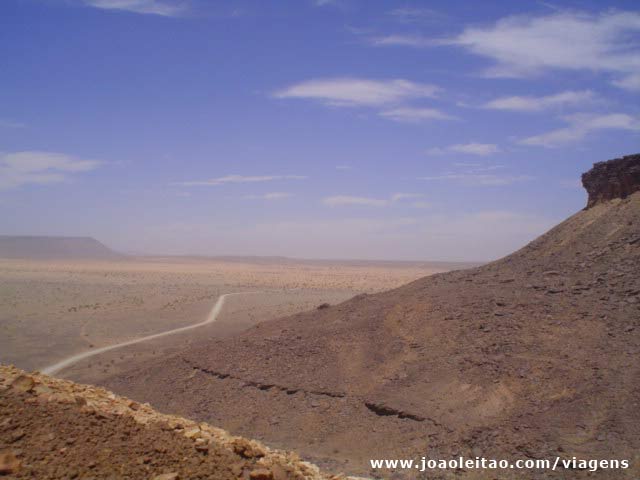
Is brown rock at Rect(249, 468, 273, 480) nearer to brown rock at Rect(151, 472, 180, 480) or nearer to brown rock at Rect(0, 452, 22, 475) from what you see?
brown rock at Rect(151, 472, 180, 480)

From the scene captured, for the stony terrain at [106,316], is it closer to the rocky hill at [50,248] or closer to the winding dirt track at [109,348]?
the winding dirt track at [109,348]

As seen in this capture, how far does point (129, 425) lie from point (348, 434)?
21.3ft

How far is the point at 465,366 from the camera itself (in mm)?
12680

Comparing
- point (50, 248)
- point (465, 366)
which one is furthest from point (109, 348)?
point (50, 248)

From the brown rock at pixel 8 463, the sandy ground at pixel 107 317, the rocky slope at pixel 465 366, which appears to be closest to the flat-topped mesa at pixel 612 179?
the rocky slope at pixel 465 366

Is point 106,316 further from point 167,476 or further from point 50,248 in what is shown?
point 50,248

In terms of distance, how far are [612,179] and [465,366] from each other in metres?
10.2

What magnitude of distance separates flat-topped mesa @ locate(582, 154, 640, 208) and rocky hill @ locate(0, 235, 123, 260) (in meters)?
153

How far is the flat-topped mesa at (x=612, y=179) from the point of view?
18297 mm

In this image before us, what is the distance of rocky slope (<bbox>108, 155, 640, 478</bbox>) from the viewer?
1038 cm

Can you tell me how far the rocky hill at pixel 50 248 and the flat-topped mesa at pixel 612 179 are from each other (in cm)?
15273

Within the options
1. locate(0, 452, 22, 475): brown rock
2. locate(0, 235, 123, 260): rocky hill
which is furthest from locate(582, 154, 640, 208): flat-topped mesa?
locate(0, 235, 123, 260): rocky hill

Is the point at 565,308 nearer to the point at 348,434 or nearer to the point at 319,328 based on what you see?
the point at 348,434

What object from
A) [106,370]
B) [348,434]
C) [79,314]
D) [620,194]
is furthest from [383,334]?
[79,314]
